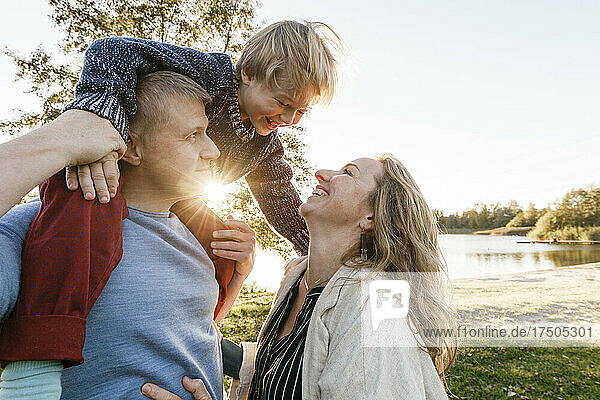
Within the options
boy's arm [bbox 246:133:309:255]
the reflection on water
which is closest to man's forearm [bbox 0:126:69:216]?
boy's arm [bbox 246:133:309:255]

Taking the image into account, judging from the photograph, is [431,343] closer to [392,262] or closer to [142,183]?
[392,262]

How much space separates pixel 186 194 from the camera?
69.2 inches

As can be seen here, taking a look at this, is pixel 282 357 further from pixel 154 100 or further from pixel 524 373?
pixel 524 373

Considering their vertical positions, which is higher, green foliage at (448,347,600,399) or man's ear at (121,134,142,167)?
man's ear at (121,134,142,167)

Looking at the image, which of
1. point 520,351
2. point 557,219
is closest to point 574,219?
point 557,219

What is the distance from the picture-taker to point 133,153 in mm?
1659

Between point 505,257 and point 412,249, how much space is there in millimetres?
13295

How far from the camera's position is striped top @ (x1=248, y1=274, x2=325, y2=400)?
1.99m

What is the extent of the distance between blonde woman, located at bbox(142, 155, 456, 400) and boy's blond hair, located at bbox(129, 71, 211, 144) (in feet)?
2.87

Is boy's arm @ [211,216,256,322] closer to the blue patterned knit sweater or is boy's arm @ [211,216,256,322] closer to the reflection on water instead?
the blue patterned knit sweater

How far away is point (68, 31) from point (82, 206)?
33.0 feet

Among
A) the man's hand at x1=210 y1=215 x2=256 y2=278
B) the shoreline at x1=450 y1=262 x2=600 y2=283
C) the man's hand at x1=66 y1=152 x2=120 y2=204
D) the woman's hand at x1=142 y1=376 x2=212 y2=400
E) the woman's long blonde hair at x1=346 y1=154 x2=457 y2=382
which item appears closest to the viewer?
the man's hand at x1=66 y1=152 x2=120 y2=204

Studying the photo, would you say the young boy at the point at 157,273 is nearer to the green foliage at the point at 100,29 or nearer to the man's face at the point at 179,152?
the man's face at the point at 179,152

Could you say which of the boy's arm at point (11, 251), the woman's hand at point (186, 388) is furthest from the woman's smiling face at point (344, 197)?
the boy's arm at point (11, 251)
